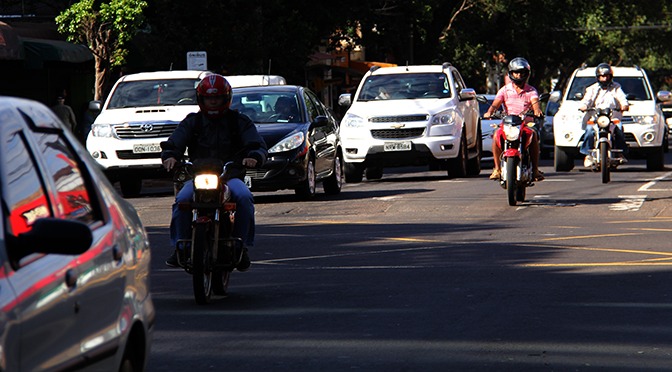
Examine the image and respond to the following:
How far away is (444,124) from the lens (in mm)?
27188

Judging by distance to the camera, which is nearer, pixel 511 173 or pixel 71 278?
pixel 71 278

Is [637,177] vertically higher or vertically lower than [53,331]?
lower

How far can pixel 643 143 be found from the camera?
30.4 m

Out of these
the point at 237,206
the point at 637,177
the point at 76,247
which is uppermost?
the point at 76,247

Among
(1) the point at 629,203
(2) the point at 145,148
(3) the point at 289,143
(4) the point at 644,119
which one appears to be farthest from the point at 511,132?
(4) the point at 644,119

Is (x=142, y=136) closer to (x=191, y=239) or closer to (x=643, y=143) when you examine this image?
(x=643, y=143)

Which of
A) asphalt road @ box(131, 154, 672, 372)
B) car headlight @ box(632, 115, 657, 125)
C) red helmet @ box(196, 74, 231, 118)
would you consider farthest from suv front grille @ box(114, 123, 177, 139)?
red helmet @ box(196, 74, 231, 118)

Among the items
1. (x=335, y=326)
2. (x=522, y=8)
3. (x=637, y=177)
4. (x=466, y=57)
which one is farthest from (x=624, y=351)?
(x=466, y=57)

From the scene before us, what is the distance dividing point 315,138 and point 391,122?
377 cm

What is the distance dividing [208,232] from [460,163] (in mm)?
17186

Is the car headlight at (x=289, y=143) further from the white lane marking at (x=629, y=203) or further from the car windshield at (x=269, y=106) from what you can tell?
the white lane marking at (x=629, y=203)

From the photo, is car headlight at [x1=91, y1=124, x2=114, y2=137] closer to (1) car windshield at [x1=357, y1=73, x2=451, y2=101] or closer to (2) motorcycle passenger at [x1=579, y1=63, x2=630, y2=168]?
(1) car windshield at [x1=357, y1=73, x2=451, y2=101]

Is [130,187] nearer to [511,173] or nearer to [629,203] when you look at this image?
[511,173]

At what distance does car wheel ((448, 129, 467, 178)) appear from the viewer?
1094 inches
